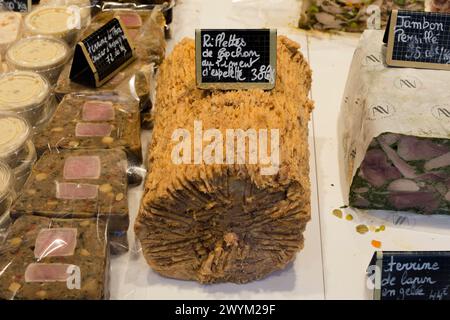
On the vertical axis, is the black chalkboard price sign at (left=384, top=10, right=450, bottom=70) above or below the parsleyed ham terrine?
above

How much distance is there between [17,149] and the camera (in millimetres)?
2168

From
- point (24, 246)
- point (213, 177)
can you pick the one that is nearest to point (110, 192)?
point (24, 246)

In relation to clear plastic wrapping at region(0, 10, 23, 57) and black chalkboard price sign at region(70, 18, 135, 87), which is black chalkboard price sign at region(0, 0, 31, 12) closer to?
clear plastic wrapping at region(0, 10, 23, 57)

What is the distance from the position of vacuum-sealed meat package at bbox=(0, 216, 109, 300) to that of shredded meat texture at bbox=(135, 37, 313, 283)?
165 millimetres

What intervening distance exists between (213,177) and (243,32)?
53 cm

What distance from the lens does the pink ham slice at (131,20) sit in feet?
9.07

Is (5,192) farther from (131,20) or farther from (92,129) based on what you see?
(131,20)

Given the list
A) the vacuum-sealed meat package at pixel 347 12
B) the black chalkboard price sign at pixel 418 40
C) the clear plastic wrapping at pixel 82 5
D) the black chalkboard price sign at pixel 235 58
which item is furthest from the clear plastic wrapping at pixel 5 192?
the vacuum-sealed meat package at pixel 347 12

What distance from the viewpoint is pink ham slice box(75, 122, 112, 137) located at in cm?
223

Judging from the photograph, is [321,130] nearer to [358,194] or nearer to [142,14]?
[358,194]

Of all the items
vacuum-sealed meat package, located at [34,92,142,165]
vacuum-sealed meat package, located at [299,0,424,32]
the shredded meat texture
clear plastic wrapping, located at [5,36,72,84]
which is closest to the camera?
the shredded meat texture

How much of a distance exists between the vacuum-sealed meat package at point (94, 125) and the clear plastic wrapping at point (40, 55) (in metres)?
0.26

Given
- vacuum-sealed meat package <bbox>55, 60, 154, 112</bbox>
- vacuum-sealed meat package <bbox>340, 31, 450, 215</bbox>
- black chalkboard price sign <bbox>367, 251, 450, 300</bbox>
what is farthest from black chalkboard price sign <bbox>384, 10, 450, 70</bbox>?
vacuum-sealed meat package <bbox>55, 60, 154, 112</bbox>

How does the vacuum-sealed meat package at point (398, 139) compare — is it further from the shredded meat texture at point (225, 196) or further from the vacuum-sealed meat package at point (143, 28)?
the vacuum-sealed meat package at point (143, 28)
